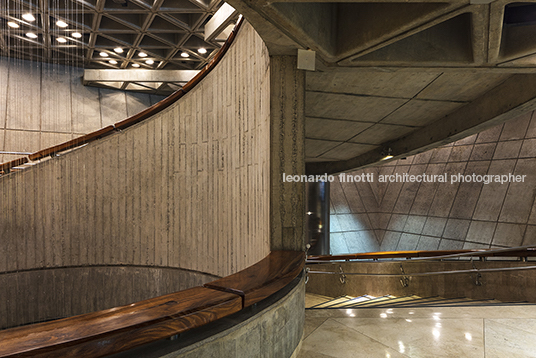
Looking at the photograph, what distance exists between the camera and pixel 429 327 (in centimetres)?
322

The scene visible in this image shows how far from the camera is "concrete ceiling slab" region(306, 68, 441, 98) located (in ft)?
13.2

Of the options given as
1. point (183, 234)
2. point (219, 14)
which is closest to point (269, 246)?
point (183, 234)

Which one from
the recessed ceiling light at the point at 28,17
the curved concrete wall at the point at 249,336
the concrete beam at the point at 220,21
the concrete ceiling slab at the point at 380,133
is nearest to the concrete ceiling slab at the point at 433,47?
the curved concrete wall at the point at 249,336

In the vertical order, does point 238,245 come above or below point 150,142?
below

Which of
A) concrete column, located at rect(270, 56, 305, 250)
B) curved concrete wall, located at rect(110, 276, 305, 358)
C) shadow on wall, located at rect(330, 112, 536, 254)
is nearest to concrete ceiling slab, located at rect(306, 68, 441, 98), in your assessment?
concrete column, located at rect(270, 56, 305, 250)

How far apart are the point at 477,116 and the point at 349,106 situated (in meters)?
1.98

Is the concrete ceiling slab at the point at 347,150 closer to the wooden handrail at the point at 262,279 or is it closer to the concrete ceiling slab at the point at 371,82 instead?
the concrete ceiling slab at the point at 371,82

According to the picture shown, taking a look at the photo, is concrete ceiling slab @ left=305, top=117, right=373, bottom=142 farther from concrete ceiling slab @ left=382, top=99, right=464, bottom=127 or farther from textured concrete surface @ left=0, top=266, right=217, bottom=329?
textured concrete surface @ left=0, top=266, right=217, bottom=329

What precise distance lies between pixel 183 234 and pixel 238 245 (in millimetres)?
1567

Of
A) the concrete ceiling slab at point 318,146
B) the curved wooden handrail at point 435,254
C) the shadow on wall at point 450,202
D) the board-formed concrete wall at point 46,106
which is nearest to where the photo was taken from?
the curved wooden handrail at point 435,254

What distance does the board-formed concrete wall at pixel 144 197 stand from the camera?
4.78 meters

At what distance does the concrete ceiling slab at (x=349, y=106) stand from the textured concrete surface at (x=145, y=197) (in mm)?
1234

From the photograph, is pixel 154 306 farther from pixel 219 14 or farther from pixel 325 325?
pixel 219 14

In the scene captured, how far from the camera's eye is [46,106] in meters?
11.1
